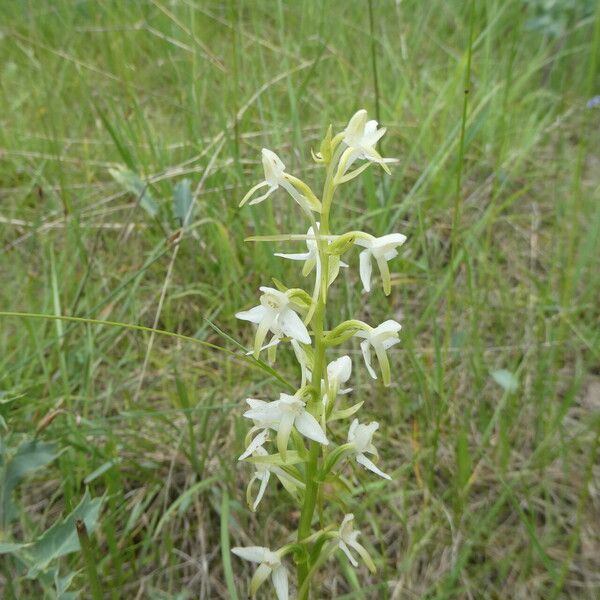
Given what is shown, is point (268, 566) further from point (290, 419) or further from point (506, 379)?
point (506, 379)

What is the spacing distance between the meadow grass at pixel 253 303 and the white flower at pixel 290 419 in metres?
0.15

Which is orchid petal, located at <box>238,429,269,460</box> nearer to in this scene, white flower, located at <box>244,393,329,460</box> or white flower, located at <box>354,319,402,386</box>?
white flower, located at <box>244,393,329,460</box>

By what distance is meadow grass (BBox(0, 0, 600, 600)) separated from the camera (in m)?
1.47

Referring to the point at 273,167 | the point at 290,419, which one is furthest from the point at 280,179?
the point at 290,419

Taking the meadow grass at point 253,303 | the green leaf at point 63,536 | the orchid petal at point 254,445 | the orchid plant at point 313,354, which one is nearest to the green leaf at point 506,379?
the meadow grass at point 253,303

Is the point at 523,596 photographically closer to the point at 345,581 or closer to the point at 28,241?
the point at 345,581

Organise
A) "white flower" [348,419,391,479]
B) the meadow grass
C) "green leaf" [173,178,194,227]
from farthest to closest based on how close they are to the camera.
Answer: "green leaf" [173,178,194,227] < the meadow grass < "white flower" [348,419,391,479]

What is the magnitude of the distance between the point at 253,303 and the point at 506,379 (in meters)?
0.67

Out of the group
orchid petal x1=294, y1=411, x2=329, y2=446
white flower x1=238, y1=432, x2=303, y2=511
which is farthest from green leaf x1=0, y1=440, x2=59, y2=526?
orchid petal x1=294, y1=411, x2=329, y2=446

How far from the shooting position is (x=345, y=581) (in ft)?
4.82

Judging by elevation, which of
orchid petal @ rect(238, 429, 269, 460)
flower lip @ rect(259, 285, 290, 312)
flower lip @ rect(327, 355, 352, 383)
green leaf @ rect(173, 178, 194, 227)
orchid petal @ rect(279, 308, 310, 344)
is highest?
green leaf @ rect(173, 178, 194, 227)

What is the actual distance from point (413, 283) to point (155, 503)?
0.96 m

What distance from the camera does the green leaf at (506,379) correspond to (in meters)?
1.65

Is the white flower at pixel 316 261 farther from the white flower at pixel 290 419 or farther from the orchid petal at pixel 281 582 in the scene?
the orchid petal at pixel 281 582
